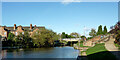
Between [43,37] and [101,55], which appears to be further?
[43,37]

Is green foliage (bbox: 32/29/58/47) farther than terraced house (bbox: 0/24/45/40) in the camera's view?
No

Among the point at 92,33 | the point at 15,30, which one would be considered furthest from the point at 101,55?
the point at 92,33

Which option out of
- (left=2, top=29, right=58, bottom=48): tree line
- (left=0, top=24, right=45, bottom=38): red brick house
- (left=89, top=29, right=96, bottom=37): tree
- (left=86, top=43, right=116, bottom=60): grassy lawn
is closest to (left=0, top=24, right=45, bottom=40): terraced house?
(left=0, top=24, right=45, bottom=38): red brick house

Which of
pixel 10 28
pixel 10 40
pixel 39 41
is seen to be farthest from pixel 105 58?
pixel 10 28

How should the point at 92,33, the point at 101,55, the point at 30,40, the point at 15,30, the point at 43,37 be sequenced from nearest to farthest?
the point at 101,55
the point at 43,37
the point at 30,40
the point at 15,30
the point at 92,33

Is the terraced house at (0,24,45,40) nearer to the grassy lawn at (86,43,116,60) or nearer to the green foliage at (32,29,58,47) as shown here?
the green foliage at (32,29,58,47)

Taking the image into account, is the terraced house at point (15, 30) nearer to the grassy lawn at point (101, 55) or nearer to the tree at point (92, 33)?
the tree at point (92, 33)

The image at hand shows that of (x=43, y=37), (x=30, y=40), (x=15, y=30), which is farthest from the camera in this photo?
(x=15, y=30)

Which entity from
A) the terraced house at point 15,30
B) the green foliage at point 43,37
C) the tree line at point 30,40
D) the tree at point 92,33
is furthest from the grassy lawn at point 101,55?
the tree at point 92,33

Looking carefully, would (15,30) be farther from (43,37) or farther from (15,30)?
(43,37)

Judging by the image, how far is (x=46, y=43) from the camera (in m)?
37.7

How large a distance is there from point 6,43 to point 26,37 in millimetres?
5078

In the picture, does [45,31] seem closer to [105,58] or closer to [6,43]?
[6,43]

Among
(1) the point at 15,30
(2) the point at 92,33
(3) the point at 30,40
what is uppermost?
(1) the point at 15,30
